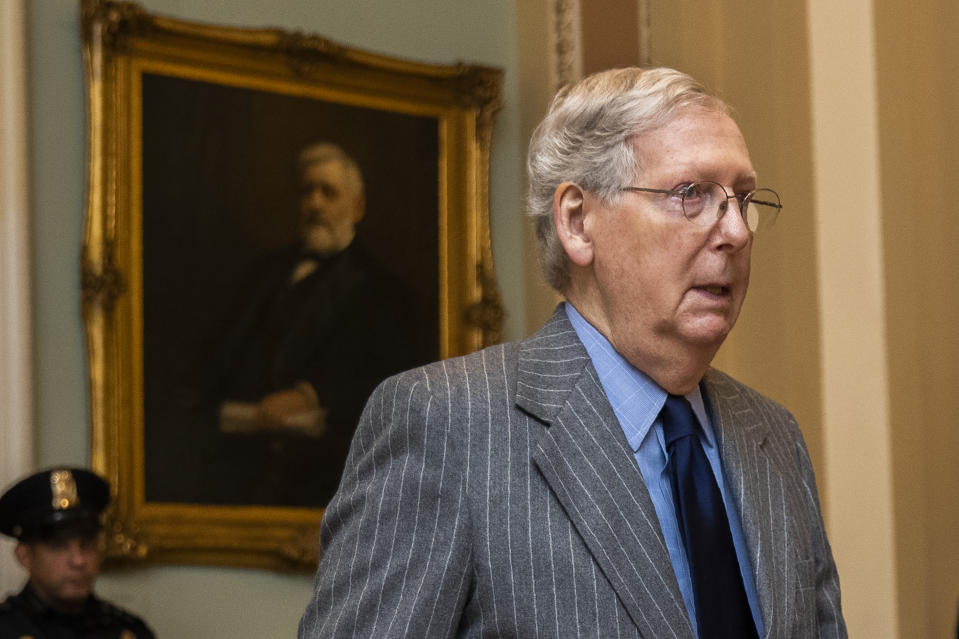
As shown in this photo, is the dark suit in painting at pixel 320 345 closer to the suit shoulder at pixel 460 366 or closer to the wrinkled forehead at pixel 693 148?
the suit shoulder at pixel 460 366

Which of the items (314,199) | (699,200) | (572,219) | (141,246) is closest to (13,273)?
(141,246)

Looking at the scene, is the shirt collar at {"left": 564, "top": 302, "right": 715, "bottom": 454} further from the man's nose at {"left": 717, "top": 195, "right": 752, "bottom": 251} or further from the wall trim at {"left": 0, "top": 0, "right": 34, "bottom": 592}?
the wall trim at {"left": 0, "top": 0, "right": 34, "bottom": 592}

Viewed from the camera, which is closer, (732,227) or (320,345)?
(732,227)

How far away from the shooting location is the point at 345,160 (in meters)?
7.59

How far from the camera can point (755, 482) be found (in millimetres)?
2828

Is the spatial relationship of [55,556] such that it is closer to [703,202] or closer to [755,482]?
[755,482]

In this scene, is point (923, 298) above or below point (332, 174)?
below

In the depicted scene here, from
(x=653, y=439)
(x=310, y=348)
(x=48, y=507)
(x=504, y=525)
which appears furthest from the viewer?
(x=310, y=348)

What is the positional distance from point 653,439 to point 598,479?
0.20m

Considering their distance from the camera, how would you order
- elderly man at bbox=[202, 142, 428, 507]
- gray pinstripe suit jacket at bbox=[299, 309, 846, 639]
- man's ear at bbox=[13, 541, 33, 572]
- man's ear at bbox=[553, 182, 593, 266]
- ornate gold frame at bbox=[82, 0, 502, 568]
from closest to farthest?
1. gray pinstripe suit jacket at bbox=[299, 309, 846, 639]
2. man's ear at bbox=[553, 182, 593, 266]
3. man's ear at bbox=[13, 541, 33, 572]
4. ornate gold frame at bbox=[82, 0, 502, 568]
5. elderly man at bbox=[202, 142, 428, 507]

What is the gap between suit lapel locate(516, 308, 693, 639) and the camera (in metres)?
2.47

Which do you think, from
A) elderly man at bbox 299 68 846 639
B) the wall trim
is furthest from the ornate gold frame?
elderly man at bbox 299 68 846 639

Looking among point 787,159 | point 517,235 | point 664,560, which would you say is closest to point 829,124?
point 787,159

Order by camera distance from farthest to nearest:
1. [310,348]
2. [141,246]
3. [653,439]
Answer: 1. [310,348]
2. [141,246]
3. [653,439]
